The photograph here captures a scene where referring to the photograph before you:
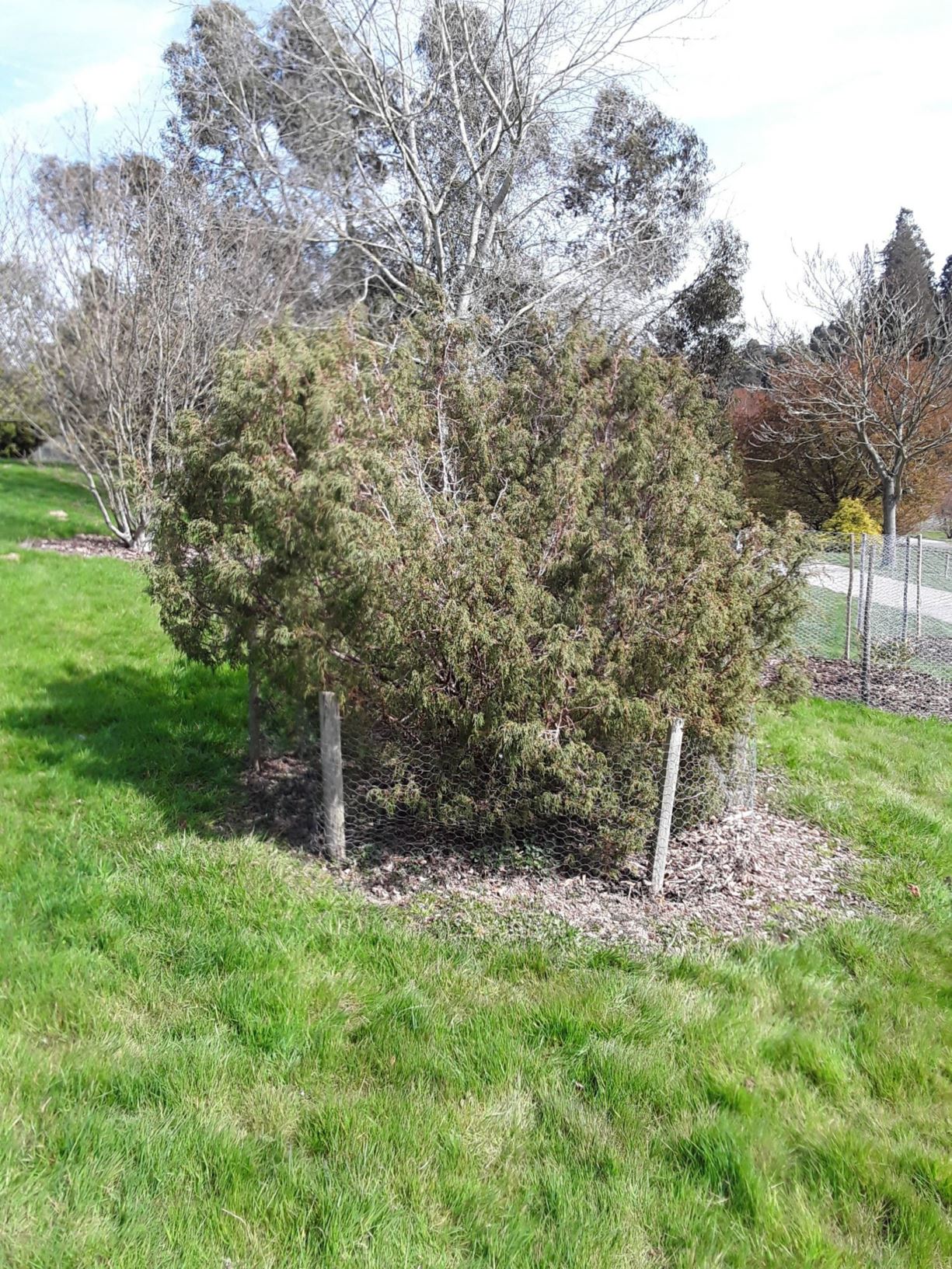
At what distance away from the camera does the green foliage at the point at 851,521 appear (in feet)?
55.7

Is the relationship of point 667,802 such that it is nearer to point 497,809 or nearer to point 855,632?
point 497,809

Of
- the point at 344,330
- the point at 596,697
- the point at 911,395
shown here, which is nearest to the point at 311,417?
the point at 344,330

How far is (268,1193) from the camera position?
78.8 inches

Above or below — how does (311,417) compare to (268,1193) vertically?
above

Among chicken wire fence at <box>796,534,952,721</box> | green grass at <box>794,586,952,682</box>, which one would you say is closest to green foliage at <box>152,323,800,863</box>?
chicken wire fence at <box>796,534,952,721</box>

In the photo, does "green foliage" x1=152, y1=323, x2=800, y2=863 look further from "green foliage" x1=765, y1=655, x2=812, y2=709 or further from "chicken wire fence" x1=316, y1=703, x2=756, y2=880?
"green foliage" x1=765, y1=655, x2=812, y2=709

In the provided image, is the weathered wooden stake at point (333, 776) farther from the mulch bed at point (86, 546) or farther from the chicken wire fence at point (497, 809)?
the mulch bed at point (86, 546)

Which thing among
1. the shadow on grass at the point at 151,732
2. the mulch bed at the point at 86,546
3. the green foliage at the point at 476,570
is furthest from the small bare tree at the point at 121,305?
the green foliage at the point at 476,570

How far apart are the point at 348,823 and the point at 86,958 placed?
1.26 metres

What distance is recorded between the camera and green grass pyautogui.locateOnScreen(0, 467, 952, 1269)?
6.41 feet

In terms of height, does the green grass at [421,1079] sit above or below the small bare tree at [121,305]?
below

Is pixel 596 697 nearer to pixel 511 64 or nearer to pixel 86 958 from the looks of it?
pixel 86 958

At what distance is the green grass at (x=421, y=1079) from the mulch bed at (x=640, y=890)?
0.47 feet

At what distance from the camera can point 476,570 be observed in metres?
3.43
